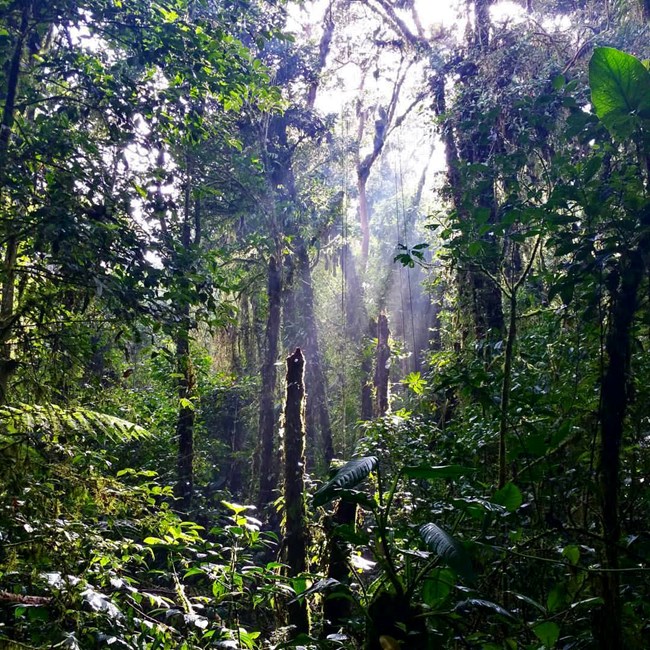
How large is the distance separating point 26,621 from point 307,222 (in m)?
10.5

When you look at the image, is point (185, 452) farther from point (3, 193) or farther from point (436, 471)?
point (436, 471)

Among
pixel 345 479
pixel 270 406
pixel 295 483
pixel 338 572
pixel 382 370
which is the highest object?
pixel 382 370

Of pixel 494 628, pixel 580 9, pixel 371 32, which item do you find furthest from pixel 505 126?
pixel 371 32

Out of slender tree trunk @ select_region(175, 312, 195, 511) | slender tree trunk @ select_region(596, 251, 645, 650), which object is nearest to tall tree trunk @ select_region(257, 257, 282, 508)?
slender tree trunk @ select_region(175, 312, 195, 511)

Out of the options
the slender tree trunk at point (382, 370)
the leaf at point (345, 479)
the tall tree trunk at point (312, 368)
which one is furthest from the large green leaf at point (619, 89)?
the tall tree trunk at point (312, 368)

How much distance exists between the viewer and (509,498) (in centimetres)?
158

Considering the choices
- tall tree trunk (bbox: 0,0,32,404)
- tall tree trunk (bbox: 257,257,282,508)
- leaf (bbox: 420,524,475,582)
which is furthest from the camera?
tall tree trunk (bbox: 257,257,282,508)

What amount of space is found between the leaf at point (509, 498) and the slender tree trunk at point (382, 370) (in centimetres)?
798

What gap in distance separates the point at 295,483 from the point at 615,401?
289 cm

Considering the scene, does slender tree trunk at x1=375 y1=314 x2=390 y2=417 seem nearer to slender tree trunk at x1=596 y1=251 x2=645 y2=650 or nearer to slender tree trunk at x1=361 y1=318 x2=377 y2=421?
slender tree trunk at x1=361 y1=318 x2=377 y2=421

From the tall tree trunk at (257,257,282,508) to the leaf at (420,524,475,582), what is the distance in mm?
8688

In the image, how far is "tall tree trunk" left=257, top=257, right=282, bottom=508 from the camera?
A: 995 cm

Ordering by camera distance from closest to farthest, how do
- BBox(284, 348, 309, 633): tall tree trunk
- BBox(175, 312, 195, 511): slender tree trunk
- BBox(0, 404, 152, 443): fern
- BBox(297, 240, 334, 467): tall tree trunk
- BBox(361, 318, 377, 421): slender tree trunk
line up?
BBox(0, 404, 152, 443): fern
BBox(284, 348, 309, 633): tall tree trunk
BBox(175, 312, 195, 511): slender tree trunk
BBox(297, 240, 334, 467): tall tree trunk
BBox(361, 318, 377, 421): slender tree trunk

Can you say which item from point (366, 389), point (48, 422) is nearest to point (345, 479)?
point (48, 422)
